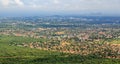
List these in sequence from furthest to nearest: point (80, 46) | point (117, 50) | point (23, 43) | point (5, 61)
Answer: point (23, 43), point (80, 46), point (117, 50), point (5, 61)

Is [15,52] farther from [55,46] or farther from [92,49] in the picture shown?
[92,49]

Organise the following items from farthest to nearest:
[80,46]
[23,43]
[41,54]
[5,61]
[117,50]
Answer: [23,43] < [80,46] < [117,50] < [41,54] < [5,61]

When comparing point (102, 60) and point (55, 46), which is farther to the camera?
point (55, 46)

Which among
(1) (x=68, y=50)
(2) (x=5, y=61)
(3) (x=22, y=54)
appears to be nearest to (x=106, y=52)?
(1) (x=68, y=50)

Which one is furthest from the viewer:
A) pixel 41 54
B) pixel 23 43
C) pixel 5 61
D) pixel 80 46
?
pixel 23 43

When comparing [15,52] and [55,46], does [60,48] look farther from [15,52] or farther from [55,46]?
[15,52]

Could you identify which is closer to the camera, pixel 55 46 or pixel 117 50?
pixel 117 50

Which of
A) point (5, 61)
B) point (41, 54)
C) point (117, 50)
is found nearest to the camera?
point (5, 61)

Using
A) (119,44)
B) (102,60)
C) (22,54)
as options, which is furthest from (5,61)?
(119,44)
